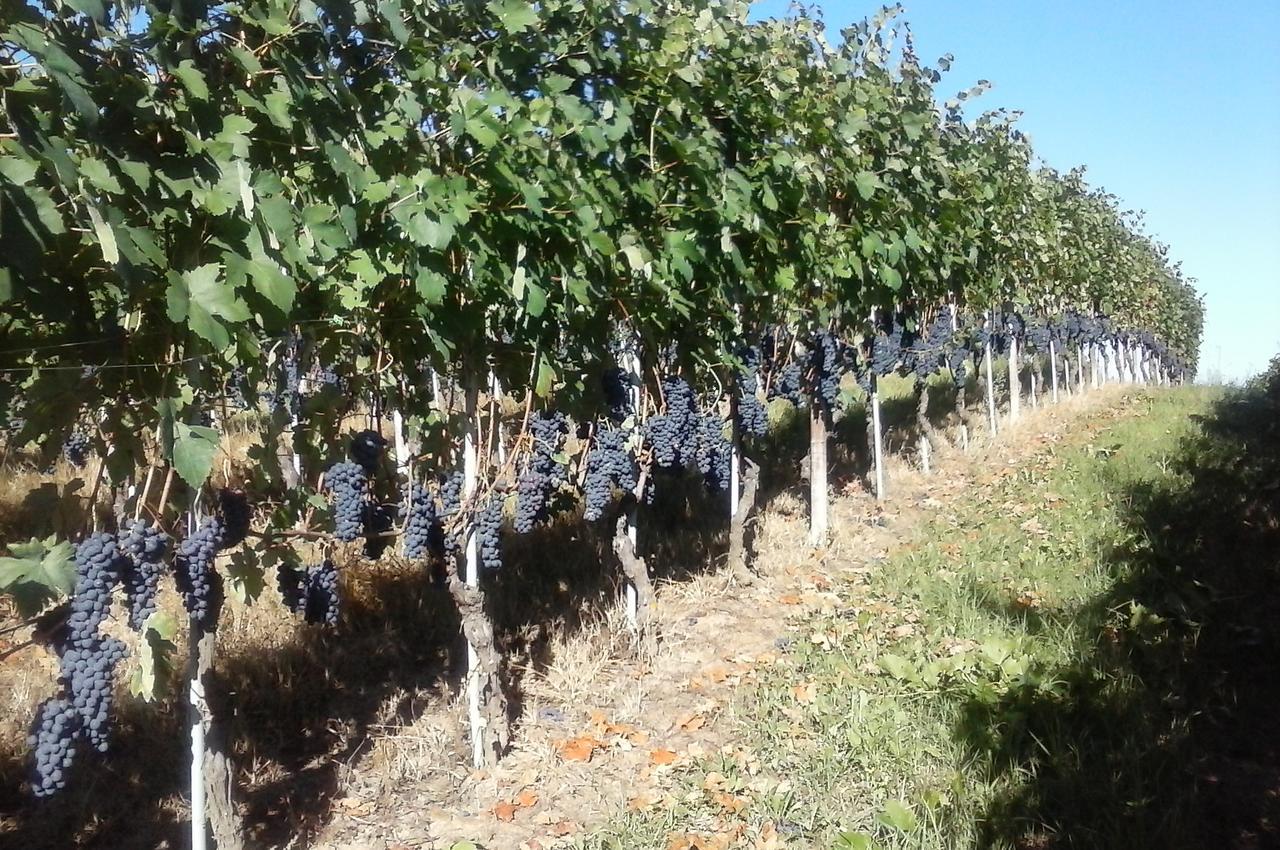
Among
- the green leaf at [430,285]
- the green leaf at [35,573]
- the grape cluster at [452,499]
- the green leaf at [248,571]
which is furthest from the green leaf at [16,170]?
the grape cluster at [452,499]

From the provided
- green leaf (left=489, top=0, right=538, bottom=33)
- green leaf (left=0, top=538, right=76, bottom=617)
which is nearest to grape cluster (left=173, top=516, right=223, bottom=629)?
green leaf (left=0, top=538, right=76, bottom=617)

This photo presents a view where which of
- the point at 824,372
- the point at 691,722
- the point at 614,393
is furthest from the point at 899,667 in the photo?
the point at 824,372

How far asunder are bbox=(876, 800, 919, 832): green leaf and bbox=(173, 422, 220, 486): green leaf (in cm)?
262

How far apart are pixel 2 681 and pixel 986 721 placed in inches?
192

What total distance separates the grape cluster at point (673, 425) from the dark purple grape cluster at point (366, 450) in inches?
74.1

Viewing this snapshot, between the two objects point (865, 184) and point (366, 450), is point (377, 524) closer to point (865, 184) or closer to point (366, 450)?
point (366, 450)

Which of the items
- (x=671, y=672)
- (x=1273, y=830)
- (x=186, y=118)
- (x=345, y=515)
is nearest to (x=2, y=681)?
(x=345, y=515)

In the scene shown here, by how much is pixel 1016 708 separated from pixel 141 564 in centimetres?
358

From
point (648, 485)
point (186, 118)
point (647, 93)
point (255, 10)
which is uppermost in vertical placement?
point (647, 93)

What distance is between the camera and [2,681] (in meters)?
5.01

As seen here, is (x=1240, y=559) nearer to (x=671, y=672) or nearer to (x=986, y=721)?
(x=986, y=721)

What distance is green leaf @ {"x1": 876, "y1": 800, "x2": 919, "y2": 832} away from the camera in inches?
137

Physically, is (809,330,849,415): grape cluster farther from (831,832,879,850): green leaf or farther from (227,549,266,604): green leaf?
(227,549,266,604): green leaf

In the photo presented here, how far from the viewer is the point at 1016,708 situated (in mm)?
4320
